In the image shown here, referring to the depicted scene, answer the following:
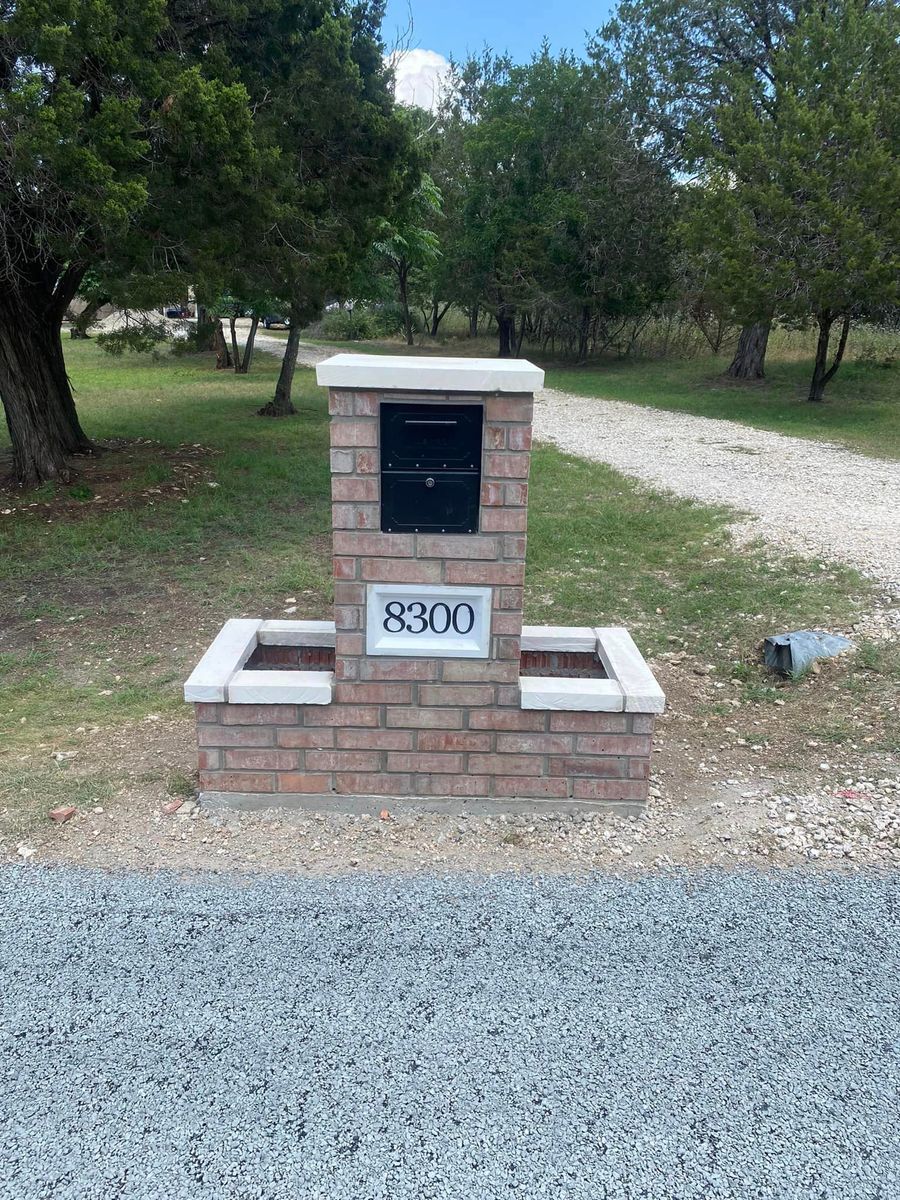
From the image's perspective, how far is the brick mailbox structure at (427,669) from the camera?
2.82m

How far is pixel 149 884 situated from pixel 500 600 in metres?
1.42

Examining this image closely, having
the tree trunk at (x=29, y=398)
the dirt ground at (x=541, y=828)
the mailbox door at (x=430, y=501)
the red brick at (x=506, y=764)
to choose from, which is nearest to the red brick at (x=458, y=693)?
the red brick at (x=506, y=764)

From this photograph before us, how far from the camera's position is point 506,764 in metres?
3.12

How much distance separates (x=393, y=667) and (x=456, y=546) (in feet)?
1.54

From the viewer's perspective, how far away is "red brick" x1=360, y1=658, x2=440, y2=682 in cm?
303

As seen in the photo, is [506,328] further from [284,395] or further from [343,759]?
[343,759]

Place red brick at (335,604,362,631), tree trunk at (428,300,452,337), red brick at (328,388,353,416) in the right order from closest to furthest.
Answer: red brick at (328,388,353,416), red brick at (335,604,362,631), tree trunk at (428,300,452,337)

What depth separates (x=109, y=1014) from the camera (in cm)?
221

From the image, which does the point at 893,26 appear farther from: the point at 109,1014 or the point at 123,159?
the point at 109,1014

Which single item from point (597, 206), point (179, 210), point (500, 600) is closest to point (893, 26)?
point (597, 206)

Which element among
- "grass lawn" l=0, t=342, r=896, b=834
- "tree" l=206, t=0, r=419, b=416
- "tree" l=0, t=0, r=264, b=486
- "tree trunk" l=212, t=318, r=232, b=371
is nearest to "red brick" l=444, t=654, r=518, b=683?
"grass lawn" l=0, t=342, r=896, b=834

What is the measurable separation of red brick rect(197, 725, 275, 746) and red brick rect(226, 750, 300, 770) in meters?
0.04

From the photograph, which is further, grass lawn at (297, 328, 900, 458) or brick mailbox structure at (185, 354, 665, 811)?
grass lawn at (297, 328, 900, 458)

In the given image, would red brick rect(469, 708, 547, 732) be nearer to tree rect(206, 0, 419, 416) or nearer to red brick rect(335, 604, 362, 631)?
red brick rect(335, 604, 362, 631)
